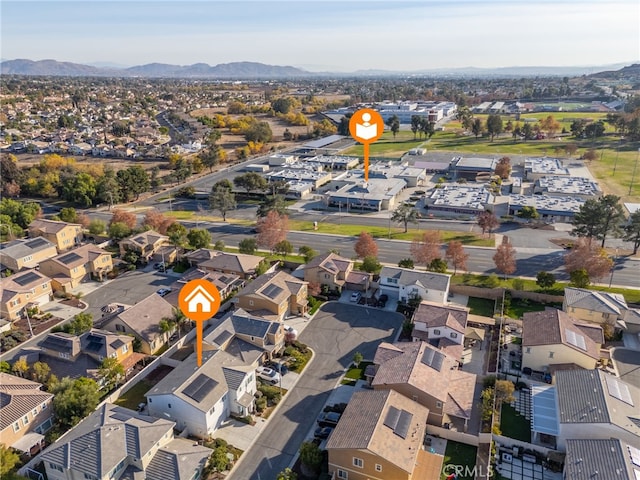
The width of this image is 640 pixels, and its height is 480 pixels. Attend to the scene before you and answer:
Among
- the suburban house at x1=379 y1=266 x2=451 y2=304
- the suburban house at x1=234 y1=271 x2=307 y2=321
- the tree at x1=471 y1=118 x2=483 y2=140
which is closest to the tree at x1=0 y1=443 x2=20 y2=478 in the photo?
the suburban house at x1=234 y1=271 x2=307 y2=321

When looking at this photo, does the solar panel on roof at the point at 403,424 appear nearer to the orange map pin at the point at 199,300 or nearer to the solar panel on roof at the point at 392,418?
the solar panel on roof at the point at 392,418

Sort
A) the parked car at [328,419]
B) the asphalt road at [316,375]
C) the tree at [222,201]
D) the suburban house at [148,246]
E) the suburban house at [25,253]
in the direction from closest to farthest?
the asphalt road at [316,375], the parked car at [328,419], the suburban house at [25,253], the suburban house at [148,246], the tree at [222,201]

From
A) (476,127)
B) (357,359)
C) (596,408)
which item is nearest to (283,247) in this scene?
(357,359)

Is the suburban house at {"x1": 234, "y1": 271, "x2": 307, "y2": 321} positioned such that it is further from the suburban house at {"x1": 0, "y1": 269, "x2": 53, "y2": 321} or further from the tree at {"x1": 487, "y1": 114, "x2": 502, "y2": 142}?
the tree at {"x1": 487, "y1": 114, "x2": 502, "y2": 142}

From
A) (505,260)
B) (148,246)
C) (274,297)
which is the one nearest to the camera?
(274,297)

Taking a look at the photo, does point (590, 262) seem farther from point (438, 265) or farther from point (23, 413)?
point (23, 413)

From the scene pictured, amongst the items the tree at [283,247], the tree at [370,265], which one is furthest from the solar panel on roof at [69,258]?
the tree at [370,265]
